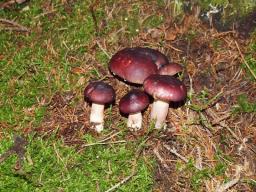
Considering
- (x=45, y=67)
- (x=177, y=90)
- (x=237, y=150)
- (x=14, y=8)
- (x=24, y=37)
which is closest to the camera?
(x=177, y=90)

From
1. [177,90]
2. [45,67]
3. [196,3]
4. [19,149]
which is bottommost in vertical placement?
[19,149]

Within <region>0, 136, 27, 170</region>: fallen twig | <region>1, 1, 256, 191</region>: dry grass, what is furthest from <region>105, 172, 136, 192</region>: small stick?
<region>0, 136, 27, 170</region>: fallen twig

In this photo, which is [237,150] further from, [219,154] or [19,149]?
[19,149]

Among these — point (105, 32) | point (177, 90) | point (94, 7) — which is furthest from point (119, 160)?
point (94, 7)

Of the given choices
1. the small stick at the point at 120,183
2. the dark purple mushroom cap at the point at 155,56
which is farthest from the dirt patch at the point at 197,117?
the dark purple mushroom cap at the point at 155,56

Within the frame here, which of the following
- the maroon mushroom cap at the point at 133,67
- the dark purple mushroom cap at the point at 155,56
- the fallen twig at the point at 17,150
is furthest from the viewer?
the dark purple mushroom cap at the point at 155,56

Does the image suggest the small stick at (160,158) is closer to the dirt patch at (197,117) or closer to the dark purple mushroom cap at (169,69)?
the dirt patch at (197,117)

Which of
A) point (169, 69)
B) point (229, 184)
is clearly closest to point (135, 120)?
point (169, 69)

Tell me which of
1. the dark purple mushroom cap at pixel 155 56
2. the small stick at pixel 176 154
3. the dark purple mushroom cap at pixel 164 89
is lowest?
the small stick at pixel 176 154
